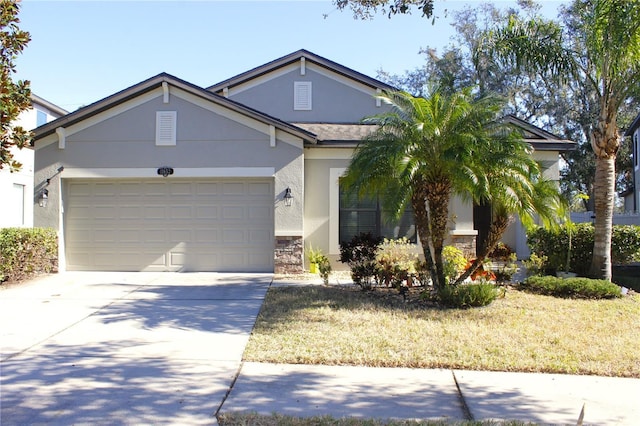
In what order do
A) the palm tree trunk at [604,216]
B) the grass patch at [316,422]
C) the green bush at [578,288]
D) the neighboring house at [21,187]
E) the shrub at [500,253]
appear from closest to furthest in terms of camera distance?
the grass patch at [316,422], the green bush at [578,288], the palm tree trunk at [604,216], the shrub at [500,253], the neighboring house at [21,187]

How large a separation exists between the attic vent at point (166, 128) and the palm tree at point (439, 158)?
17.1 feet

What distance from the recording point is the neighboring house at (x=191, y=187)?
1218 centimetres

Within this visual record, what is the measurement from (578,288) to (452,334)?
167 inches

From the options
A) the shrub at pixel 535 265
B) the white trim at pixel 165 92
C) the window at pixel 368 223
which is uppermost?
the white trim at pixel 165 92

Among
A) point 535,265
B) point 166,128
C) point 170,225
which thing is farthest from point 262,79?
point 535,265

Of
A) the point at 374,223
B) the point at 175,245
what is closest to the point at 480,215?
the point at 374,223

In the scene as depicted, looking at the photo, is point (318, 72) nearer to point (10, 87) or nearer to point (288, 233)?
point (288, 233)

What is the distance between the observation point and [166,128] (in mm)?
12250

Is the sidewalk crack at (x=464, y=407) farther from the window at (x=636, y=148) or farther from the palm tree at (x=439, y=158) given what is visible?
the window at (x=636, y=148)

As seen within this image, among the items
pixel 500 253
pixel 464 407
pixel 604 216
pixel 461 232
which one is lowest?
pixel 464 407

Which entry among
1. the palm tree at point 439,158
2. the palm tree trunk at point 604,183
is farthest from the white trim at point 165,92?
→ the palm tree trunk at point 604,183

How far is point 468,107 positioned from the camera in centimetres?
851

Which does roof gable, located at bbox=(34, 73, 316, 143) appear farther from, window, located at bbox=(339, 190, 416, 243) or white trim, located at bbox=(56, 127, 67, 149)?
window, located at bbox=(339, 190, 416, 243)

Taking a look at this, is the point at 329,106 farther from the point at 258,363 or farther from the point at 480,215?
the point at 258,363
